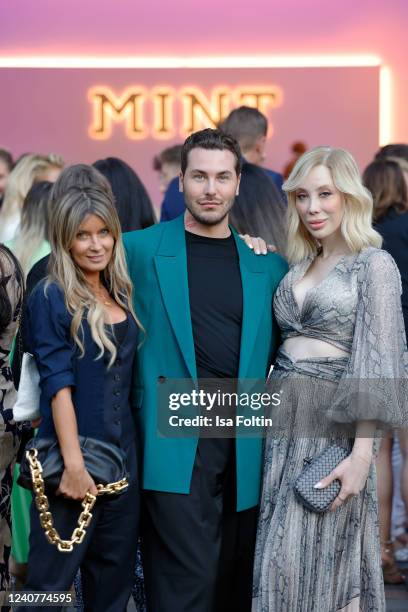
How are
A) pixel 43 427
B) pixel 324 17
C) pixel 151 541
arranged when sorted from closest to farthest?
1. pixel 43 427
2. pixel 151 541
3. pixel 324 17

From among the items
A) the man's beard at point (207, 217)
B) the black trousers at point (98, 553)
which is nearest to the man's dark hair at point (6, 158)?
the man's beard at point (207, 217)

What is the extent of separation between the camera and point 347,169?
12.8ft

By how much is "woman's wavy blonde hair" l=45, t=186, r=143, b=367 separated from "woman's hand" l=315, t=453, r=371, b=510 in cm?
81

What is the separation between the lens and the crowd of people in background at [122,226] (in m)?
3.87

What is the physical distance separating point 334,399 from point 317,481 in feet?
0.92

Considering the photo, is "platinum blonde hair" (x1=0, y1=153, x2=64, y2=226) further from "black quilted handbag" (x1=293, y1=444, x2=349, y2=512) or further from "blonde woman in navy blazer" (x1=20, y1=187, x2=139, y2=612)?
"black quilted handbag" (x1=293, y1=444, x2=349, y2=512)

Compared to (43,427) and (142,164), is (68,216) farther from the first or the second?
(142,164)

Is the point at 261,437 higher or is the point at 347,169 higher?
the point at 347,169

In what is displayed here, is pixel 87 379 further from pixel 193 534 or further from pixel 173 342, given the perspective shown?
pixel 193 534

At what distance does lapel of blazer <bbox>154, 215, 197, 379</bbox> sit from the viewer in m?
3.83

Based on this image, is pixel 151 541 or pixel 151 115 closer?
pixel 151 541

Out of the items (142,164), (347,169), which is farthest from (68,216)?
(142,164)

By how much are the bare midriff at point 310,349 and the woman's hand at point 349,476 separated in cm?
35

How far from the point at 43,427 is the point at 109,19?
6700mm
